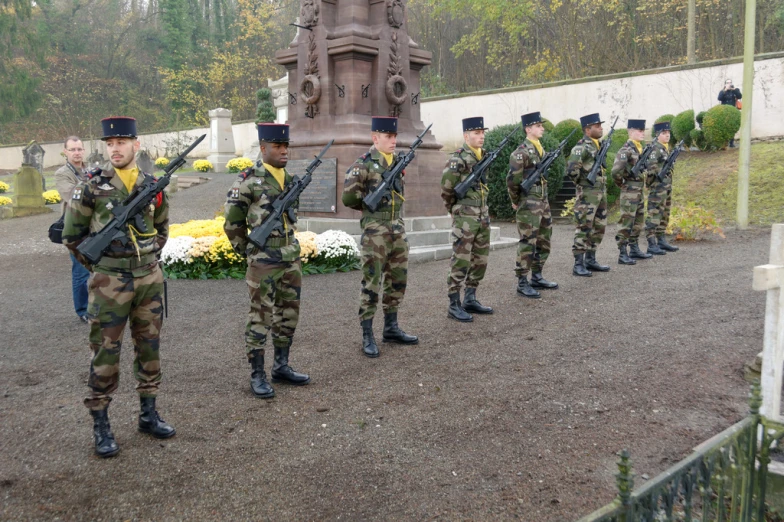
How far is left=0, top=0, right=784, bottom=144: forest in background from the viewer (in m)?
28.5

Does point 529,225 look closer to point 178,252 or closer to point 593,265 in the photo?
→ point 593,265

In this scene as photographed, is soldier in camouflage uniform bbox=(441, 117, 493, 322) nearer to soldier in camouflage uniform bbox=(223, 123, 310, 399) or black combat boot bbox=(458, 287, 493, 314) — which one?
black combat boot bbox=(458, 287, 493, 314)

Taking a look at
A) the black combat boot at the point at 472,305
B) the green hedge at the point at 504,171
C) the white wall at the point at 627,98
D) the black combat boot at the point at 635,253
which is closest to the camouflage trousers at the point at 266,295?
the black combat boot at the point at 472,305

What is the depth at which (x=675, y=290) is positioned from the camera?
7.66m

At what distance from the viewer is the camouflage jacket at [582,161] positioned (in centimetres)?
886

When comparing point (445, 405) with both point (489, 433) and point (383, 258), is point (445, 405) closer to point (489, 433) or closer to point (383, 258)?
point (489, 433)

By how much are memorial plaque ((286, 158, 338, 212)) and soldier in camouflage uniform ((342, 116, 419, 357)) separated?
14.8 ft

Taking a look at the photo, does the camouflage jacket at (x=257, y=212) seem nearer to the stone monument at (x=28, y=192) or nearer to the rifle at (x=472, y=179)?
the rifle at (x=472, y=179)

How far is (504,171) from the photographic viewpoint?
1562cm

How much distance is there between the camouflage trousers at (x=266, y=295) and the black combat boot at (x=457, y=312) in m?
2.40

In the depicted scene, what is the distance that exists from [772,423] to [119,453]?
11.2 feet

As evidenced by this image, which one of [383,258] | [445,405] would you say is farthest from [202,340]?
[445,405]

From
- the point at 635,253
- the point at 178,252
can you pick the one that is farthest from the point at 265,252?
the point at 635,253

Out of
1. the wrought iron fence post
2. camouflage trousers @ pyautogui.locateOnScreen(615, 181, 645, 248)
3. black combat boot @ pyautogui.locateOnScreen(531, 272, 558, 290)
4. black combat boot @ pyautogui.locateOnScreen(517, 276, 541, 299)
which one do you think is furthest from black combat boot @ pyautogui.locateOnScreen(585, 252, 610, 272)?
the wrought iron fence post
